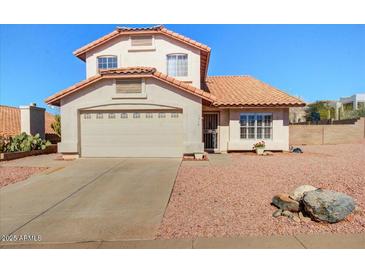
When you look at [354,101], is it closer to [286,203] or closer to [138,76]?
[138,76]

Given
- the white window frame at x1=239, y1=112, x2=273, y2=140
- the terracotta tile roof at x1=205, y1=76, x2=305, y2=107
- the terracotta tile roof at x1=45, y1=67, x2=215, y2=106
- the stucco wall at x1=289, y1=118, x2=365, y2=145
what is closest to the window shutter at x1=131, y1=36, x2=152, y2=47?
the terracotta tile roof at x1=45, y1=67, x2=215, y2=106

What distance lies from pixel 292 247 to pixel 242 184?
341 centimetres

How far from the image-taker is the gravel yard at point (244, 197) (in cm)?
423

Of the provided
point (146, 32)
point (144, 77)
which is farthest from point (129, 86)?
point (146, 32)

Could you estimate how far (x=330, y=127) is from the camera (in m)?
22.0

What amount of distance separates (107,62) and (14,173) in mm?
8081

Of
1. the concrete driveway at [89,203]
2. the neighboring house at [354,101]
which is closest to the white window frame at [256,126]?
the concrete driveway at [89,203]

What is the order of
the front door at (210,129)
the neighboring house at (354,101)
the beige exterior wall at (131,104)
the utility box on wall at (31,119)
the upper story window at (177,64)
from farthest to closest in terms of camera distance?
the neighboring house at (354,101) < the front door at (210,129) < the utility box on wall at (31,119) < the upper story window at (177,64) < the beige exterior wall at (131,104)

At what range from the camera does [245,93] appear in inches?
624

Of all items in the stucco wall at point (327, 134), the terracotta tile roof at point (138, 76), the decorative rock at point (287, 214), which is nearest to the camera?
the decorative rock at point (287, 214)

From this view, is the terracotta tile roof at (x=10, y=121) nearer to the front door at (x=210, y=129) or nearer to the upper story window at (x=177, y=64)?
the upper story window at (x=177, y=64)

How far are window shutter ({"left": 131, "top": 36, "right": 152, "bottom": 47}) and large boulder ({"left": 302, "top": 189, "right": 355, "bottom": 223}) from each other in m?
12.2

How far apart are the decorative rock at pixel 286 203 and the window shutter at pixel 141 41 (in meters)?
11.7

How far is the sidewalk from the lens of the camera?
12.1ft
